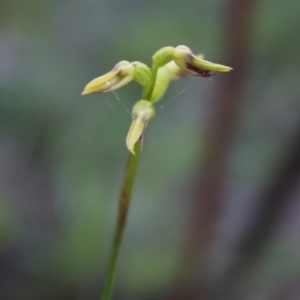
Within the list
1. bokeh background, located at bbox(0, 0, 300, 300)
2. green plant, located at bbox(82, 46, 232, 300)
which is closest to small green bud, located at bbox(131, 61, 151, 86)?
green plant, located at bbox(82, 46, 232, 300)

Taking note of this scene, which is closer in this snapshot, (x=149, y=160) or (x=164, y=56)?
(x=164, y=56)

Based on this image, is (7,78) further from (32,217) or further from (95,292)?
(95,292)

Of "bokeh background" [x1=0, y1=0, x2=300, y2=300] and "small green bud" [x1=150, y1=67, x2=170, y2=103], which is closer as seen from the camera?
"small green bud" [x1=150, y1=67, x2=170, y2=103]

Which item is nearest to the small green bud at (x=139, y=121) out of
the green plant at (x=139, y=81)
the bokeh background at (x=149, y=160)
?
the green plant at (x=139, y=81)

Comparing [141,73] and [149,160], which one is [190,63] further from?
[149,160]

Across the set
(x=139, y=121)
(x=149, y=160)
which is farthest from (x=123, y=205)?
(x=149, y=160)

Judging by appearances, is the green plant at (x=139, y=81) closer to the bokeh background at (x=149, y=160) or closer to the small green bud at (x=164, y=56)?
the small green bud at (x=164, y=56)

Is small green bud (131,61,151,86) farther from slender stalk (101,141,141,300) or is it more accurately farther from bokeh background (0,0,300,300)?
bokeh background (0,0,300,300)

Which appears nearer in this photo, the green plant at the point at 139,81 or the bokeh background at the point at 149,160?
the green plant at the point at 139,81
